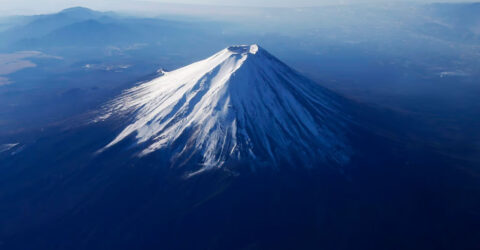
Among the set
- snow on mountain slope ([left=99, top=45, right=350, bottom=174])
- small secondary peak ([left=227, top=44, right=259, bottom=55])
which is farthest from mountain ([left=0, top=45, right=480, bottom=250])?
small secondary peak ([left=227, top=44, right=259, bottom=55])

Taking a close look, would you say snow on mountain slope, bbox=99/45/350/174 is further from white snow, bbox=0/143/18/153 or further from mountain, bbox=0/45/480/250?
white snow, bbox=0/143/18/153

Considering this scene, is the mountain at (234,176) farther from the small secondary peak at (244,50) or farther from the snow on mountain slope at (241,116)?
the small secondary peak at (244,50)

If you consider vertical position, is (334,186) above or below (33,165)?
above

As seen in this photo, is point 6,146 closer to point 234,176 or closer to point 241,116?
point 241,116

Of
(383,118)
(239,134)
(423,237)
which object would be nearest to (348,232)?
(423,237)

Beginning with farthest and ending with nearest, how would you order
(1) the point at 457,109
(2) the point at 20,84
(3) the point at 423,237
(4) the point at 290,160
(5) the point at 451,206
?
(2) the point at 20,84
(1) the point at 457,109
(4) the point at 290,160
(5) the point at 451,206
(3) the point at 423,237

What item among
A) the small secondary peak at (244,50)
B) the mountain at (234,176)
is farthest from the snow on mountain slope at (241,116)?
the mountain at (234,176)

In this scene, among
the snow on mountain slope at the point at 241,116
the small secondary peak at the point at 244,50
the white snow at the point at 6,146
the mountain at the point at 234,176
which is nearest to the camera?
the mountain at the point at 234,176

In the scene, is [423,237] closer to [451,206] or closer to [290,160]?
[451,206]
